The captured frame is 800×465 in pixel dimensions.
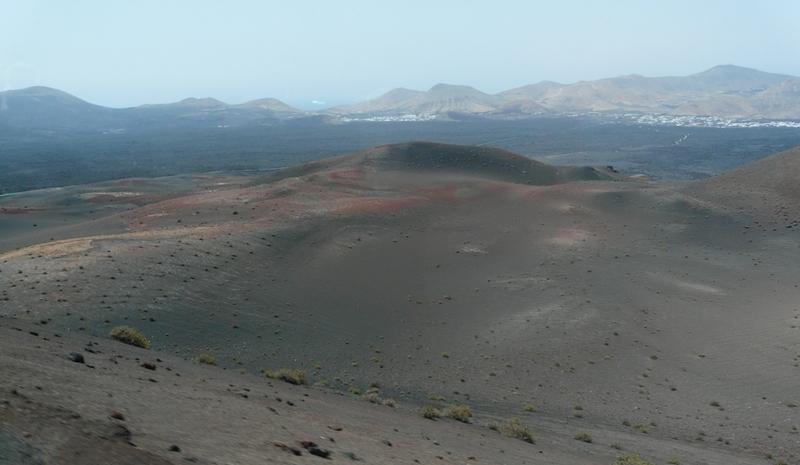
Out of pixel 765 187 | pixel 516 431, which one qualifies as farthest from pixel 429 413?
pixel 765 187

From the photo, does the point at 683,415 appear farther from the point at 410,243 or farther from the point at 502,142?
the point at 502,142

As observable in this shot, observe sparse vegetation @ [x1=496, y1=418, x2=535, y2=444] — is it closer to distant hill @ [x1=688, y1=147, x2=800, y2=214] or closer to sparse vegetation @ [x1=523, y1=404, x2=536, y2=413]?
sparse vegetation @ [x1=523, y1=404, x2=536, y2=413]

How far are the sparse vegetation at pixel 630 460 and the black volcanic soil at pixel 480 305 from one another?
1.66 ft

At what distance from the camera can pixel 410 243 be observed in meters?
36.1

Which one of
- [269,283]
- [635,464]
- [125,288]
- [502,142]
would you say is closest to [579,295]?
[269,283]

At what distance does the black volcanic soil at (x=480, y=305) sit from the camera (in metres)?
17.7

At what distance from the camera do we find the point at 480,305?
2731cm

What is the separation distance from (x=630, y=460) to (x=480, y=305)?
1437 centimetres

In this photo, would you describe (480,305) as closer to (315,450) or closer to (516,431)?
(516,431)

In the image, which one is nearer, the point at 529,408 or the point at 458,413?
the point at 458,413

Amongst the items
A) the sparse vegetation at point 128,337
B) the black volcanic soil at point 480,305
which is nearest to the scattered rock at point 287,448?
the black volcanic soil at point 480,305

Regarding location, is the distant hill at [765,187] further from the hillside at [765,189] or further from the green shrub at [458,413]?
the green shrub at [458,413]

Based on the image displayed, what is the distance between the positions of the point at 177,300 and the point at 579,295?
1698 cm

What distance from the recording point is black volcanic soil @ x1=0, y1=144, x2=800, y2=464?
17.7 m
